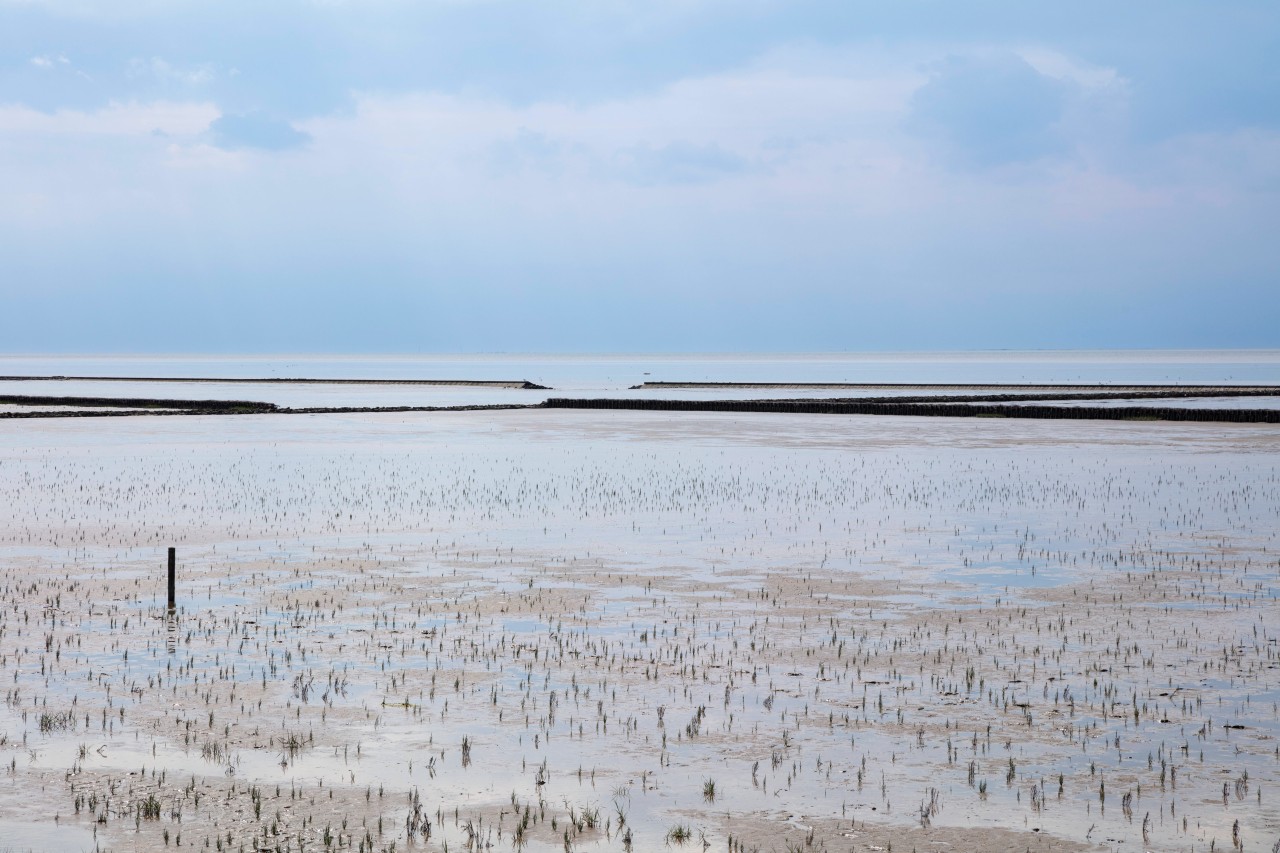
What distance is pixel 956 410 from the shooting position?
73.2 metres

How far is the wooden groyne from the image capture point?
62344mm

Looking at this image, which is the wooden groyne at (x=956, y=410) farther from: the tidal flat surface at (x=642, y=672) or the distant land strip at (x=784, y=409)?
the tidal flat surface at (x=642, y=672)

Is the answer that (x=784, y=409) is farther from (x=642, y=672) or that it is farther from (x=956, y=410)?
(x=642, y=672)

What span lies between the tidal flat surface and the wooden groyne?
36.0 metres

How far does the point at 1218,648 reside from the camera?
13844 mm

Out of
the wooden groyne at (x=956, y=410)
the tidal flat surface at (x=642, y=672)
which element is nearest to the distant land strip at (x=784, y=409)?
the wooden groyne at (x=956, y=410)

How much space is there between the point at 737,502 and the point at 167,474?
1524 cm

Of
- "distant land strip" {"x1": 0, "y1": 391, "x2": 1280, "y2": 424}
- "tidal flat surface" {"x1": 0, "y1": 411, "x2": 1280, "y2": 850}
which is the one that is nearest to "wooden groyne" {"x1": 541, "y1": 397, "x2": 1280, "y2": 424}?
"distant land strip" {"x1": 0, "y1": 391, "x2": 1280, "y2": 424}

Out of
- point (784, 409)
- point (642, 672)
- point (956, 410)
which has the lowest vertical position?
point (642, 672)

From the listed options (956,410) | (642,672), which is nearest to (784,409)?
(956,410)

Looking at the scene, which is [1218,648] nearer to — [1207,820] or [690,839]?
[1207,820]

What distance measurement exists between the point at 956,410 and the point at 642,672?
6266 centimetres

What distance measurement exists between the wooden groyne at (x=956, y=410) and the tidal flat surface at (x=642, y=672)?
1416 inches

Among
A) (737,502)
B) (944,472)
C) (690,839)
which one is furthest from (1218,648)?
(944,472)
